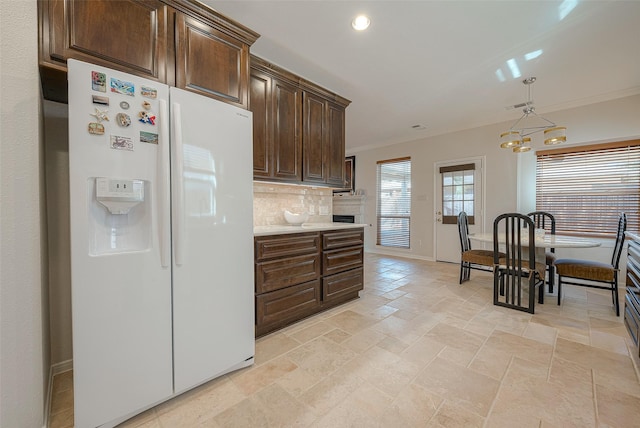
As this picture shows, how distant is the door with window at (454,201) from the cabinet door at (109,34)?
16.5 ft

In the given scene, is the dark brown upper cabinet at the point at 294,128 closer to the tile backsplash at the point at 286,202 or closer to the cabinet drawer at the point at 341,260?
the tile backsplash at the point at 286,202

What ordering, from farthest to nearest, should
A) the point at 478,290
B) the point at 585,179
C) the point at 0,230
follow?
the point at 585,179 < the point at 478,290 < the point at 0,230

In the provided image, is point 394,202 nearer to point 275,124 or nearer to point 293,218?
point 293,218

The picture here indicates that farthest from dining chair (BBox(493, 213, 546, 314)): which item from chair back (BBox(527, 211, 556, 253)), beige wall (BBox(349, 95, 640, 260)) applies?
beige wall (BBox(349, 95, 640, 260))

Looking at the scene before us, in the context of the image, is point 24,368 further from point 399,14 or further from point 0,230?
point 399,14

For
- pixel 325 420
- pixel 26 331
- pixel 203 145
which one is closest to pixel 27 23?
pixel 203 145

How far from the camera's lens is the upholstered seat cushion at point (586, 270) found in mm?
2678

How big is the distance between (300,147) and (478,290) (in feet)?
10.0

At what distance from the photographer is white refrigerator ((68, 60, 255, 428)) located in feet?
3.97

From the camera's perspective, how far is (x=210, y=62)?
179cm

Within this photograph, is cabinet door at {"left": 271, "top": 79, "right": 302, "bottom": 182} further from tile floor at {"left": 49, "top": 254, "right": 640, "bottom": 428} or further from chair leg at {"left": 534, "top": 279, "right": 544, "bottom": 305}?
chair leg at {"left": 534, "top": 279, "right": 544, "bottom": 305}

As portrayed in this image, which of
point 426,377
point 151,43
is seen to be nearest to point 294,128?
point 151,43

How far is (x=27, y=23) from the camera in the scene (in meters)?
1.18

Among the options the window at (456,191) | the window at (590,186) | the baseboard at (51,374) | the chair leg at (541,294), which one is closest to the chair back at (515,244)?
the chair leg at (541,294)
